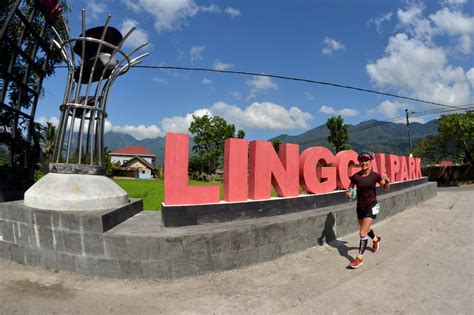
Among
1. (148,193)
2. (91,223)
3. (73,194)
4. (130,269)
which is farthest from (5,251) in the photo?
(148,193)

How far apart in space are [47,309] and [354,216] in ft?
21.5

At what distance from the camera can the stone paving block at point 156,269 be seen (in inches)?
175

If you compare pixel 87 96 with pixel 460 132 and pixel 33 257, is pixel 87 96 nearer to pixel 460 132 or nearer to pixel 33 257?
pixel 33 257

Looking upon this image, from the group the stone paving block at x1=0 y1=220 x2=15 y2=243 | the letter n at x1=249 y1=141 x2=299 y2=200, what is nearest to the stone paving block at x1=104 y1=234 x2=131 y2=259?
the stone paving block at x1=0 y1=220 x2=15 y2=243

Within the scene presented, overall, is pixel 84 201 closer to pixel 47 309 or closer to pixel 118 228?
pixel 118 228

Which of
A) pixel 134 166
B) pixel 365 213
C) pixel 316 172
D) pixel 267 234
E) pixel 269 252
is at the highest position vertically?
pixel 134 166

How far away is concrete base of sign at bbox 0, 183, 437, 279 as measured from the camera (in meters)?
4.46

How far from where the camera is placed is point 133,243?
446cm

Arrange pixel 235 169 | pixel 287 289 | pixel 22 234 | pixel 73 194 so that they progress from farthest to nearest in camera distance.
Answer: pixel 235 169
pixel 73 194
pixel 22 234
pixel 287 289

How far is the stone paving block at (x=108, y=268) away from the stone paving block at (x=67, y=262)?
0.50m

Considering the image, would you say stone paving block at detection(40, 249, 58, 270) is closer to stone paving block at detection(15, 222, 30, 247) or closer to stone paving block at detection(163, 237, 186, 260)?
stone paving block at detection(15, 222, 30, 247)

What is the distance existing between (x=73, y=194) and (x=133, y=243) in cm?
203

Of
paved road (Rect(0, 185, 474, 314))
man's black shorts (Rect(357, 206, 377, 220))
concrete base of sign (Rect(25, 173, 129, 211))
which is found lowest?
paved road (Rect(0, 185, 474, 314))

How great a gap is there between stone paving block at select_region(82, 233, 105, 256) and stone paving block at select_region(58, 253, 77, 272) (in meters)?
0.31
